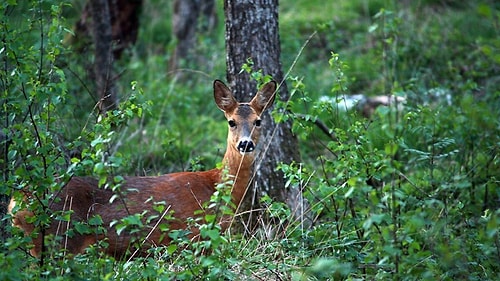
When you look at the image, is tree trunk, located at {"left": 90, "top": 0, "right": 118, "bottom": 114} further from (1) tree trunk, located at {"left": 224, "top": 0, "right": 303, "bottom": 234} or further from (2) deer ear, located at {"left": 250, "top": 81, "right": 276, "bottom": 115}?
(2) deer ear, located at {"left": 250, "top": 81, "right": 276, "bottom": 115}

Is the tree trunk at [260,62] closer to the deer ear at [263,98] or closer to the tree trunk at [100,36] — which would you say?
the deer ear at [263,98]

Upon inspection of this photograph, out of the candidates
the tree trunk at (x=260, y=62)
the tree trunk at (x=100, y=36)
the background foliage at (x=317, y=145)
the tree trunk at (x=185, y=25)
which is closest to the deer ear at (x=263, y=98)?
the tree trunk at (x=260, y=62)

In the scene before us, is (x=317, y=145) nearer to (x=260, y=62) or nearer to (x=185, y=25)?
(x=260, y=62)

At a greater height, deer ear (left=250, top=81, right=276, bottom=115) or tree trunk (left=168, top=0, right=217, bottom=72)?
deer ear (left=250, top=81, right=276, bottom=115)

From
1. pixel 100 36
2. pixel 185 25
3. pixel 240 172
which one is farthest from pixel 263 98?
pixel 185 25

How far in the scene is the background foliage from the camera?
15.0 feet

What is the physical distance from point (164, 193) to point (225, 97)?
95cm

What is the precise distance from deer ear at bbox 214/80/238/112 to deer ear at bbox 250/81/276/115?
18 cm

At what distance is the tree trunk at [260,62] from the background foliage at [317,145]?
0.19 metres

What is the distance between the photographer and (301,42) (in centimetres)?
1148

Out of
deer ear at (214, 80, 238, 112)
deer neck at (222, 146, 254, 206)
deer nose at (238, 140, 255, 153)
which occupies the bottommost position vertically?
deer neck at (222, 146, 254, 206)

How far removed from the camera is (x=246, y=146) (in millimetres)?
6258

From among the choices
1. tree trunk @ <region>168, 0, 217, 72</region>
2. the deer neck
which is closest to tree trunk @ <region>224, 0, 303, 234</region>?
the deer neck

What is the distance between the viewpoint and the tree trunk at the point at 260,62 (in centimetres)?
650
